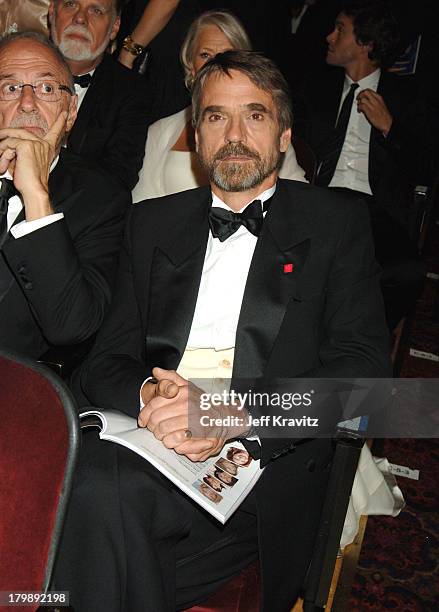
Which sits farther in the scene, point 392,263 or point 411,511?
point 392,263

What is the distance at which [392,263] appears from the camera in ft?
10.9

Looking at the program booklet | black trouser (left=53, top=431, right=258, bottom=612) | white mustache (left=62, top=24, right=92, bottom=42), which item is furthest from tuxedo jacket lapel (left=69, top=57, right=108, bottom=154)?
black trouser (left=53, top=431, right=258, bottom=612)

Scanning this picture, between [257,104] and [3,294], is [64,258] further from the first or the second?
[257,104]

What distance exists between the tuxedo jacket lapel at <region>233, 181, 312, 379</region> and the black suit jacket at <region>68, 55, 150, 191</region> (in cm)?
107

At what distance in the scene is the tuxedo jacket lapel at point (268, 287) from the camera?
2.04 meters

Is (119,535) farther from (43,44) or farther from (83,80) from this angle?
(83,80)

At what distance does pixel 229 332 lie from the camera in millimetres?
2115

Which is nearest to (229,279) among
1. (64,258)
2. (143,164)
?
(64,258)

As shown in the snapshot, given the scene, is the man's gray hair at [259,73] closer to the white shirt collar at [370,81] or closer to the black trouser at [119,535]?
the black trouser at [119,535]

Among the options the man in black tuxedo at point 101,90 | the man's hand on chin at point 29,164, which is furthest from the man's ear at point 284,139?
the man in black tuxedo at point 101,90

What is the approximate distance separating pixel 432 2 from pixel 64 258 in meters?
3.14

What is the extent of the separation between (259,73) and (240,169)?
29 centimetres

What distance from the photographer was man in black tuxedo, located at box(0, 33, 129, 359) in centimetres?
208

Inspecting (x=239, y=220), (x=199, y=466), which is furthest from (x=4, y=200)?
(x=199, y=466)
